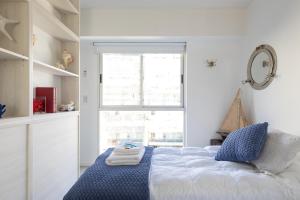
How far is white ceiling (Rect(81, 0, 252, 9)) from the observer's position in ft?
10.5

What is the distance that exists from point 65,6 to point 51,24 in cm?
42

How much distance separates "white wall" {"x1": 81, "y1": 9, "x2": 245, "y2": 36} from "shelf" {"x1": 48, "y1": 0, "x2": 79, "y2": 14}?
2.41ft

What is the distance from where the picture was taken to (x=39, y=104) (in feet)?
7.06

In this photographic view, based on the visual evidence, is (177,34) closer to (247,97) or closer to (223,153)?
(247,97)

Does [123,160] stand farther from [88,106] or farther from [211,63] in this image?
A: [211,63]

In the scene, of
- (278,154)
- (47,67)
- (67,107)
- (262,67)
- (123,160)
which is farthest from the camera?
(262,67)

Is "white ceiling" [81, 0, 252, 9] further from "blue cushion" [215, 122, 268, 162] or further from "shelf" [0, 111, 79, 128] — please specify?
"blue cushion" [215, 122, 268, 162]

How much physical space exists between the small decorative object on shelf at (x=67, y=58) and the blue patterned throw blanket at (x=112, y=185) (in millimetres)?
1363

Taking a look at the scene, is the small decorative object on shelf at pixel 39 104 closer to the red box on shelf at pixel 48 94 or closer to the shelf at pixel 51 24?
the red box on shelf at pixel 48 94

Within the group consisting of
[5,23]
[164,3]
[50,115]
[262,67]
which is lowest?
[50,115]

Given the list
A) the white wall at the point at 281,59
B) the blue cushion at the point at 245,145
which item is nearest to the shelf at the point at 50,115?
the blue cushion at the point at 245,145

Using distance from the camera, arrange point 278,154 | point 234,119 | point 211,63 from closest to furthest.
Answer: point 278,154 → point 234,119 → point 211,63

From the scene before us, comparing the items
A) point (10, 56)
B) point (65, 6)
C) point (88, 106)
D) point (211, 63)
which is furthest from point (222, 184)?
point (88, 106)

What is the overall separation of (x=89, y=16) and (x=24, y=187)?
2486 millimetres
